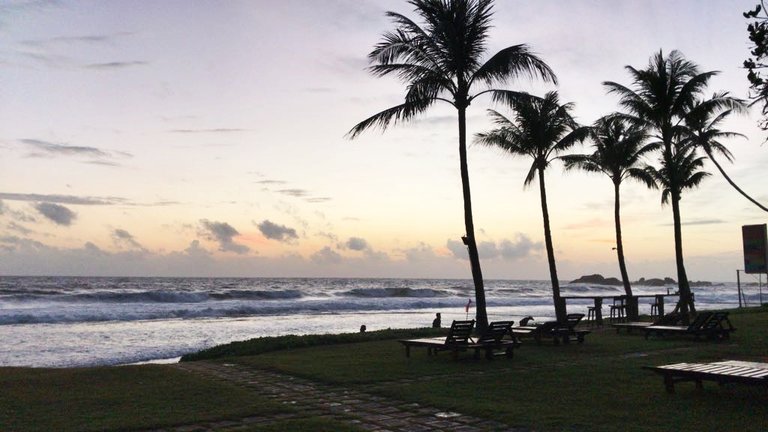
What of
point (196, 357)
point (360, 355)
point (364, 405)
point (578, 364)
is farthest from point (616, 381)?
point (196, 357)

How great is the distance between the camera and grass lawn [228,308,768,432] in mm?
7828

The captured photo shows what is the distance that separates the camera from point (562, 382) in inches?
420

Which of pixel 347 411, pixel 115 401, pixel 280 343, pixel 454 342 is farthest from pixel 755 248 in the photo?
pixel 115 401

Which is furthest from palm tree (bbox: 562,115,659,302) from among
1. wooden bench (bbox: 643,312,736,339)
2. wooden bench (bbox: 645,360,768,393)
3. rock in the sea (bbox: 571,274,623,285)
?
rock in the sea (bbox: 571,274,623,285)

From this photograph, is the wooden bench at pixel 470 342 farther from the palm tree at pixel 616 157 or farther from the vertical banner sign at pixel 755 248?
the vertical banner sign at pixel 755 248

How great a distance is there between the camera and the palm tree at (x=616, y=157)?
89.8 feet

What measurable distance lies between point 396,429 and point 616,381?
510 cm

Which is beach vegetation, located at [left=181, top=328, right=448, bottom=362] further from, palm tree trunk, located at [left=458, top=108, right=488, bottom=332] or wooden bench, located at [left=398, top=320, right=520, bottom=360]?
wooden bench, located at [left=398, top=320, right=520, bottom=360]

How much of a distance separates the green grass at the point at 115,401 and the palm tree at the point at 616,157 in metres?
20.1

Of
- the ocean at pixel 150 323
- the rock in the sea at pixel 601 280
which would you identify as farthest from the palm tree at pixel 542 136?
the rock in the sea at pixel 601 280

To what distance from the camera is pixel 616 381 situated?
10672mm

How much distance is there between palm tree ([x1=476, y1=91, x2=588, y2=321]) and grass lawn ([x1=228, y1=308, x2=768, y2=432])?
7.01 metres

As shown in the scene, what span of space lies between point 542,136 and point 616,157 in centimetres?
634

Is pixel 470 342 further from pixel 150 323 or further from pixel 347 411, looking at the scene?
pixel 150 323
